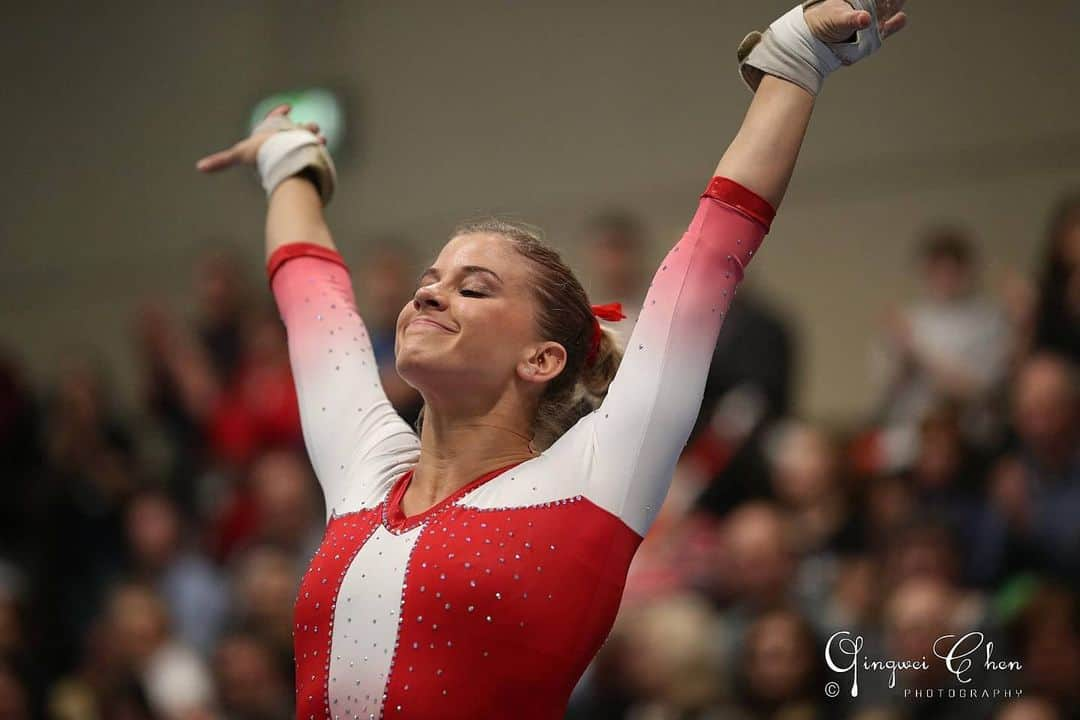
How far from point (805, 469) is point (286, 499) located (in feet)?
6.55

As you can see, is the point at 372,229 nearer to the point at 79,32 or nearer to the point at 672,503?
the point at 79,32

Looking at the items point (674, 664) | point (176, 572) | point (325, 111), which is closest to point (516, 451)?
point (674, 664)

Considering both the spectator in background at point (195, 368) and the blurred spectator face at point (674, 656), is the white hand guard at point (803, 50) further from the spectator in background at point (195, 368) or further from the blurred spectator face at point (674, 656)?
the spectator in background at point (195, 368)

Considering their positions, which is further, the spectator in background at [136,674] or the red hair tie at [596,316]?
the spectator in background at [136,674]

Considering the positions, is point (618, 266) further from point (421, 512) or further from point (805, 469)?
point (421, 512)

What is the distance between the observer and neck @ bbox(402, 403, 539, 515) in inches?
87.6

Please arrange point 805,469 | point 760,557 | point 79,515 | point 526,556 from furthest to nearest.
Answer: point 79,515 → point 805,469 → point 760,557 → point 526,556

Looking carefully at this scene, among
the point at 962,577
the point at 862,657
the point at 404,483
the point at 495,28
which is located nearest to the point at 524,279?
the point at 404,483

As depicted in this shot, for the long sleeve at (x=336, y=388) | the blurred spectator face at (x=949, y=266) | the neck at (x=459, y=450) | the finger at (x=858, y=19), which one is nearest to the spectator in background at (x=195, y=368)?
the blurred spectator face at (x=949, y=266)

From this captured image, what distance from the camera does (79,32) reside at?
835 cm

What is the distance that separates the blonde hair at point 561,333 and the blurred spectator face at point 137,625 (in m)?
3.51

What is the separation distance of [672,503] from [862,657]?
3.76 ft

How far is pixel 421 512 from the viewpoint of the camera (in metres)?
2.19

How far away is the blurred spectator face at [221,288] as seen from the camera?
666 cm
